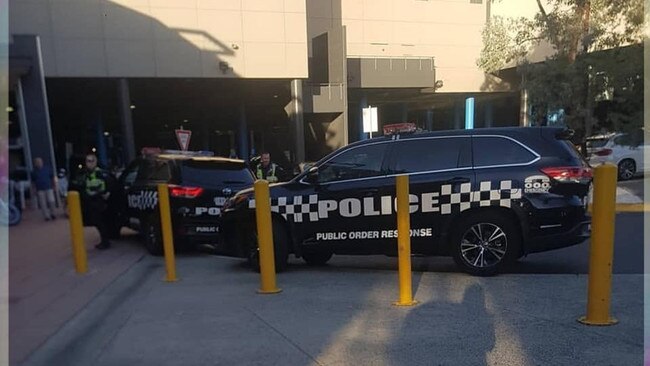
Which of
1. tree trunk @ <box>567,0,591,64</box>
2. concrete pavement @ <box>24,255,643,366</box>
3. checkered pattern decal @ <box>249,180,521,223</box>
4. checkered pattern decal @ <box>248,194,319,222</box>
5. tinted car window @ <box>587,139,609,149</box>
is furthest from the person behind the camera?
tinted car window @ <box>587,139,609,149</box>

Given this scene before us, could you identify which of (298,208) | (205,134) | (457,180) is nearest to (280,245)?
(298,208)

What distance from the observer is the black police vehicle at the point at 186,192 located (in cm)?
845

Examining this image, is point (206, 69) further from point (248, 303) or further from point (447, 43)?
point (248, 303)

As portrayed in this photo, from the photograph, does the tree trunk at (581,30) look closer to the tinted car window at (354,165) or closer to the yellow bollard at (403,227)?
the tinted car window at (354,165)

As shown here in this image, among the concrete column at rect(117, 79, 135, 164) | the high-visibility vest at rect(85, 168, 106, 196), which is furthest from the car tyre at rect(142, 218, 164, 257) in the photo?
the concrete column at rect(117, 79, 135, 164)

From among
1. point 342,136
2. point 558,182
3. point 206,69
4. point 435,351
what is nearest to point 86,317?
point 435,351

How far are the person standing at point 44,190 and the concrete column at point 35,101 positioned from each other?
3124 millimetres

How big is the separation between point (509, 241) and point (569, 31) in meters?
13.5

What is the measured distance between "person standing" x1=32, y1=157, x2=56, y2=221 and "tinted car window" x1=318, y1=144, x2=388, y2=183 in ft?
32.3

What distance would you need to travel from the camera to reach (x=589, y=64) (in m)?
14.6

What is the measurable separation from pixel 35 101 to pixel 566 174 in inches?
657

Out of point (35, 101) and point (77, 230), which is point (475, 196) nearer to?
point (77, 230)

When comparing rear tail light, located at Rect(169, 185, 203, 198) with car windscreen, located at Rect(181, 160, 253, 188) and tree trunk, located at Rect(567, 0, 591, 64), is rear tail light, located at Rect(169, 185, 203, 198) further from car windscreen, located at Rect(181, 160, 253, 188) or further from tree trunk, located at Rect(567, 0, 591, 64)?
tree trunk, located at Rect(567, 0, 591, 64)

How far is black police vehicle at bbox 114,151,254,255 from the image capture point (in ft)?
27.7
